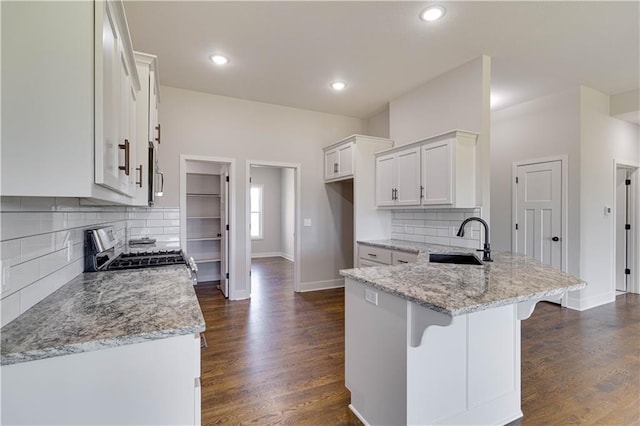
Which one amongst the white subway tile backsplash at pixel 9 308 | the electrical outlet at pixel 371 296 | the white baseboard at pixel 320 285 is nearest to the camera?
the white subway tile backsplash at pixel 9 308

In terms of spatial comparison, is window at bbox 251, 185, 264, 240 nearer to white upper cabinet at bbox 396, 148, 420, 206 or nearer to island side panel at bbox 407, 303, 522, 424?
white upper cabinet at bbox 396, 148, 420, 206

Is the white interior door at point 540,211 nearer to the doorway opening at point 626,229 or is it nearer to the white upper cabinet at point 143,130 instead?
the doorway opening at point 626,229

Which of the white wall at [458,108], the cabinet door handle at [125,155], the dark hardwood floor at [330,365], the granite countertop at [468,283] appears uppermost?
the white wall at [458,108]

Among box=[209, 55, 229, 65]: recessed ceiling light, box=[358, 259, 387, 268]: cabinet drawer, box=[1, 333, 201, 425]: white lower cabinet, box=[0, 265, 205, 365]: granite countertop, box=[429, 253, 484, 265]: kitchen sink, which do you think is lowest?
box=[358, 259, 387, 268]: cabinet drawer

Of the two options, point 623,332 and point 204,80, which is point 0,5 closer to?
point 204,80

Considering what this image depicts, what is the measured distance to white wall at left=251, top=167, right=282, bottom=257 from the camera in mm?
8625

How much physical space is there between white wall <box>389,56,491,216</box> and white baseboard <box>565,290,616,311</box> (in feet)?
6.60

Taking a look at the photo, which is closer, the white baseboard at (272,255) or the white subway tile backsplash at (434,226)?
the white subway tile backsplash at (434,226)

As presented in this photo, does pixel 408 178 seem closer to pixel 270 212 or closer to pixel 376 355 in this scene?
pixel 376 355

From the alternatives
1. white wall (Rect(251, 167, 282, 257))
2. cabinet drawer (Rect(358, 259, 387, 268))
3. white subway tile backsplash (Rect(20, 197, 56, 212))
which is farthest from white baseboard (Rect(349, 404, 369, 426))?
white wall (Rect(251, 167, 282, 257))

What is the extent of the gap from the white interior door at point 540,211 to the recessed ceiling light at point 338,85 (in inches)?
113

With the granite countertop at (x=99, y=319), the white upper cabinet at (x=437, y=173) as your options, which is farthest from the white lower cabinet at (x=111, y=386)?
the white upper cabinet at (x=437, y=173)

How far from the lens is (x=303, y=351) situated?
2.83 m

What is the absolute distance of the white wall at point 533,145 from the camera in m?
4.00
